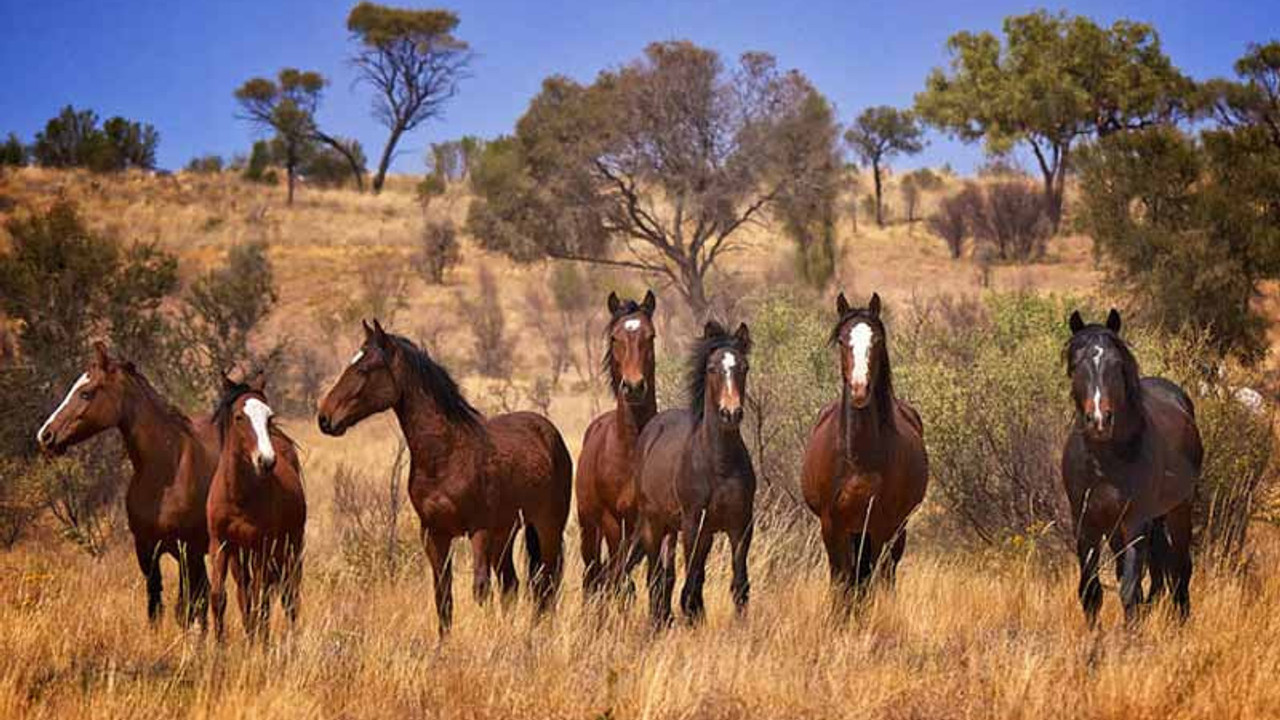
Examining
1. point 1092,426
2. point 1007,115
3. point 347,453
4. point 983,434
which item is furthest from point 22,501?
point 1007,115

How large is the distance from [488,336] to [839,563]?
24218mm

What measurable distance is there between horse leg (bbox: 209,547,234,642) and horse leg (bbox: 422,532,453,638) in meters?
1.14

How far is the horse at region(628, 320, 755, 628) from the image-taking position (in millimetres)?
7387

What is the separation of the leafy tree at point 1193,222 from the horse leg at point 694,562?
49.8 ft

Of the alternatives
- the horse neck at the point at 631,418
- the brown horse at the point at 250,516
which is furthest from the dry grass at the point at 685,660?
the horse neck at the point at 631,418

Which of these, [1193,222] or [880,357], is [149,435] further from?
[1193,222]

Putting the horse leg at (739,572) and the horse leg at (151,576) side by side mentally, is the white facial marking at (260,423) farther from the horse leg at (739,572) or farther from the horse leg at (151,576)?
the horse leg at (739,572)

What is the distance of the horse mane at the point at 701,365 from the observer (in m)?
7.60

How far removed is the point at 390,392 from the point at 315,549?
615cm

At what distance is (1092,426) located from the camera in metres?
6.93

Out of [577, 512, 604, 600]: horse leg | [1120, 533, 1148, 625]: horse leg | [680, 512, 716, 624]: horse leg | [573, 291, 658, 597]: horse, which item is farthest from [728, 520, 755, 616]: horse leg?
[1120, 533, 1148, 625]: horse leg

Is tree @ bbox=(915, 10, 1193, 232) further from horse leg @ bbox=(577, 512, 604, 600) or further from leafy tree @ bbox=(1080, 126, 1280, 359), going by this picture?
horse leg @ bbox=(577, 512, 604, 600)

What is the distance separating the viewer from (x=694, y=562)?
293 inches

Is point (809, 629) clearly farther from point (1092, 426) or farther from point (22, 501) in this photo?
point (22, 501)
